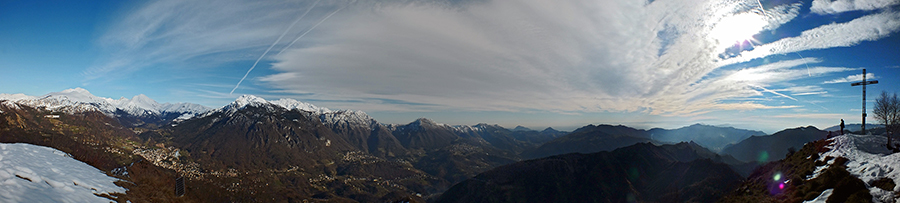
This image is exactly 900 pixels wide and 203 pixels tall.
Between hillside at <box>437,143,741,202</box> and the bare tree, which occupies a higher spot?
the bare tree

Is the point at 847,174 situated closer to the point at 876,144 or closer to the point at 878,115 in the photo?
the point at 876,144

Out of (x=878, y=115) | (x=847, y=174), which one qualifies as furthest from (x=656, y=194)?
(x=847, y=174)

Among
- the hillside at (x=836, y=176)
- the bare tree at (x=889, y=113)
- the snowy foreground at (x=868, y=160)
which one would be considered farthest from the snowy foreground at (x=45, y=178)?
the bare tree at (x=889, y=113)

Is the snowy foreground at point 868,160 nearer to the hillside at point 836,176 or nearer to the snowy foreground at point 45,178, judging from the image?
the hillside at point 836,176

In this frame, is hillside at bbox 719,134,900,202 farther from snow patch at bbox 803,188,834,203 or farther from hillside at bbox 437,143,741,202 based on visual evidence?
hillside at bbox 437,143,741,202

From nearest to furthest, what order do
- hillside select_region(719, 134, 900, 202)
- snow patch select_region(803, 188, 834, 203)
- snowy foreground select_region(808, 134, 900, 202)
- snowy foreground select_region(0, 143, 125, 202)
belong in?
snowy foreground select_region(0, 143, 125, 202), snowy foreground select_region(808, 134, 900, 202), hillside select_region(719, 134, 900, 202), snow patch select_region(803, 188, 834, 203)

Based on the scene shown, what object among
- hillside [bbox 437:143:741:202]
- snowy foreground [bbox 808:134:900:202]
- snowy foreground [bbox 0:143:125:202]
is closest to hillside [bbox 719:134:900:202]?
snowy foreground [bbox 808:134:900:202]
